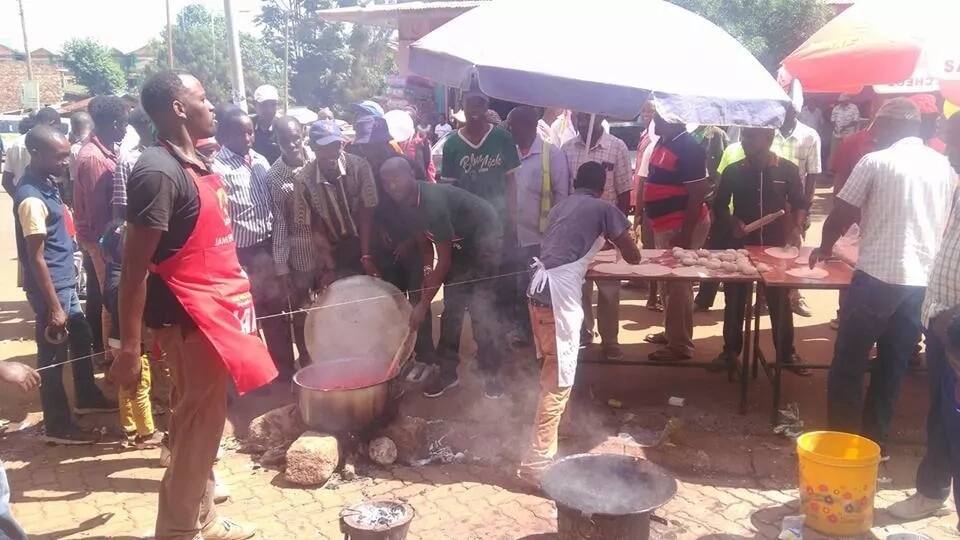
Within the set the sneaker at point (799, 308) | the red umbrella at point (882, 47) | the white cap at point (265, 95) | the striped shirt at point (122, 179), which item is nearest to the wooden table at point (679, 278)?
the red umbrella at point (882, 47)

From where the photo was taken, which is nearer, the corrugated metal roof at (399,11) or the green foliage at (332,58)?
the corrugated metal roof at (399,11)

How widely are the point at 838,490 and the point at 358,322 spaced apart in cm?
317

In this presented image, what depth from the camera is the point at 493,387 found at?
218 inches

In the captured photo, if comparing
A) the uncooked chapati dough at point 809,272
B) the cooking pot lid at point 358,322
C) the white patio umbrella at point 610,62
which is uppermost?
the white patio umbrella at point 610,62

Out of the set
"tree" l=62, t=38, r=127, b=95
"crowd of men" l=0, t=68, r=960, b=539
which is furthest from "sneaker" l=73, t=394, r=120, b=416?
"tree" l=62, t=38, r=127, b=95

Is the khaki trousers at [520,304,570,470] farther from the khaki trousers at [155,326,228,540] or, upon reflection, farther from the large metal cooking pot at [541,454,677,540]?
the khaki trousers at [155,326,228,540]

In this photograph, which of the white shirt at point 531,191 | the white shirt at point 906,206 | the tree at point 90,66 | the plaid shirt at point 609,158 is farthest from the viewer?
the tree at point 90,66

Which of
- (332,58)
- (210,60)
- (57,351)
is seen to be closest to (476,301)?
(57,351)

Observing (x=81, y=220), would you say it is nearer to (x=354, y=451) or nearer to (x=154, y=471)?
(x=154, y=471)

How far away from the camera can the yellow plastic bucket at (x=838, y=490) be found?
11.5 feet

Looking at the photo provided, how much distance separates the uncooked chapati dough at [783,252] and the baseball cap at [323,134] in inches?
134

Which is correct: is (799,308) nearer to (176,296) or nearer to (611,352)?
(611,352)

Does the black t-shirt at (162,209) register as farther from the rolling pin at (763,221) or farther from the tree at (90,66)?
the tree at (90,66)

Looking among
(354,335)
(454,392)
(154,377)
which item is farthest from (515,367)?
(154,377)
